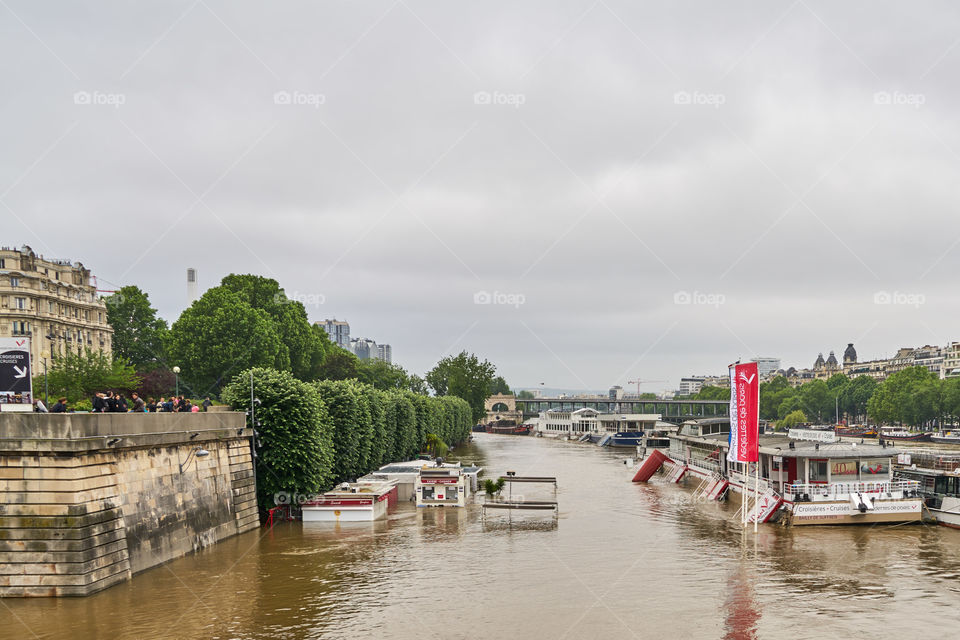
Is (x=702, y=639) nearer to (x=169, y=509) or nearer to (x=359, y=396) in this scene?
(x=169, y=509)

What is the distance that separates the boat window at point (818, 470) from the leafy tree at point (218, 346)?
198ft

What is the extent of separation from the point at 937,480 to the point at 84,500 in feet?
162

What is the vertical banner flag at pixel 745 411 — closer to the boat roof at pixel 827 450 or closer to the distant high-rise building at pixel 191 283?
the boat roof at pixel 827 450

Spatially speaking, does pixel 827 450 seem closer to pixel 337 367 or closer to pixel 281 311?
pixel 281 311

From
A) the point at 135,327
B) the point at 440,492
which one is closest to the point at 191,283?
the point at 135,327

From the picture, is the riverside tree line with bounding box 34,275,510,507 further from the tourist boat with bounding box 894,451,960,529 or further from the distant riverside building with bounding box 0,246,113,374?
the tourist boat with bounding box 894,451,960,529

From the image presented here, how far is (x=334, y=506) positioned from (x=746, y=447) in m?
25.1

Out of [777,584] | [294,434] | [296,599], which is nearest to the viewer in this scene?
[296,599]

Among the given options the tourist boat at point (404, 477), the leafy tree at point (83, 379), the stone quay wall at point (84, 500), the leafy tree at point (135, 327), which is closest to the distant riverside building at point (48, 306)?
the leafy tree at point (135, 327)

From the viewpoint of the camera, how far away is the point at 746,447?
156 ft

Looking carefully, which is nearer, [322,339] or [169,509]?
[169,509]

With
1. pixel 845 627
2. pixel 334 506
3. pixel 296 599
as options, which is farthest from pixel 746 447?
pixel 296 599

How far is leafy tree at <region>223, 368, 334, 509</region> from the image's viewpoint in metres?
47.0

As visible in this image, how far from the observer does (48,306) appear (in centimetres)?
11144
